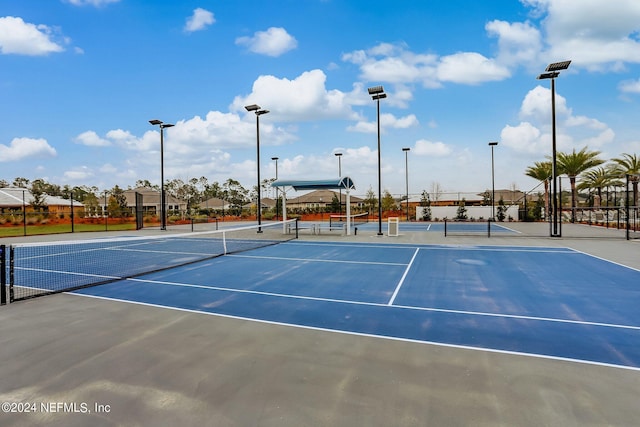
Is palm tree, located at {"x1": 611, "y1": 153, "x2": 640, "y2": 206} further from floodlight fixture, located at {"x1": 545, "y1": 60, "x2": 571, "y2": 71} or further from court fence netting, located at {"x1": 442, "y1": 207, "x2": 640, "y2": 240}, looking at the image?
floodlight fixture, located at {"x1": 545, "y1": 60, "x2": 571, "y2": 71}

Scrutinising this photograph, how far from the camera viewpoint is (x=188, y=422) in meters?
3.13

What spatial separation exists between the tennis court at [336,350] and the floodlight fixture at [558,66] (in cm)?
1275

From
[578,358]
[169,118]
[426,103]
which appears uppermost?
[426,103]

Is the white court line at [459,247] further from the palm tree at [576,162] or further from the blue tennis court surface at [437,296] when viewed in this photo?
the palm tree at [576,162]

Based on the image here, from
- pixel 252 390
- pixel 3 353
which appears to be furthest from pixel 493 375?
pixel 3 353

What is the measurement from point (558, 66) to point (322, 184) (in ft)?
46.3

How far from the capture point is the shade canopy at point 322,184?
2181cm

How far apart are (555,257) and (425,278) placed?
6755 mm

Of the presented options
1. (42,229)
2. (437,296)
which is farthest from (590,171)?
(42,229)

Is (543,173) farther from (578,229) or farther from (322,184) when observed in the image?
(322,184)

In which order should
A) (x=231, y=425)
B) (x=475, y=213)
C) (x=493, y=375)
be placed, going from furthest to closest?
(x=475, y=213) < (x=493, y=375) < (x=231, y=425)

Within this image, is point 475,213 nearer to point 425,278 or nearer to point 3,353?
point 425,278

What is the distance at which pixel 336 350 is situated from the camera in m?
4.71

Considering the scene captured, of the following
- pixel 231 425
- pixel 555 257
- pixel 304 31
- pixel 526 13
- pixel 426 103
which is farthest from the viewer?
pixel 426 103
